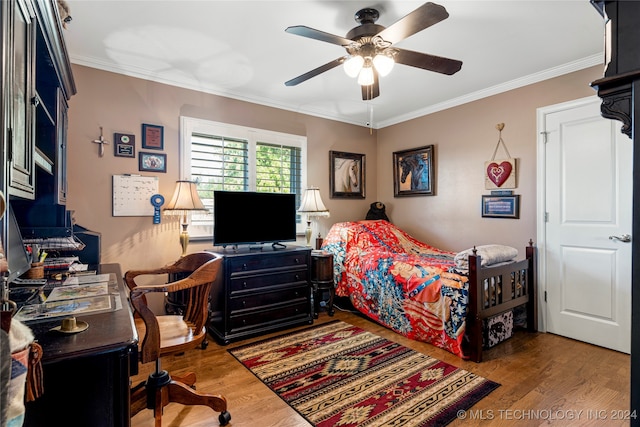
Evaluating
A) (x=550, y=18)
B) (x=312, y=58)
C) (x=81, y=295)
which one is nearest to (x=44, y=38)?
(x=81, y=295)

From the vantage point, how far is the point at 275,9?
2.21 metres

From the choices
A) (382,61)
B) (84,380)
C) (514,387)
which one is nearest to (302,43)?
(382,61)

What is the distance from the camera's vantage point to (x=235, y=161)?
12.1 feet

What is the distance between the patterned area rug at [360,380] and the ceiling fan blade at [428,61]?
2.11 metres

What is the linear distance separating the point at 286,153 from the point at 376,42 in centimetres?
215

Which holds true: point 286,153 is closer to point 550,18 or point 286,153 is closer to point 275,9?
point 275,9

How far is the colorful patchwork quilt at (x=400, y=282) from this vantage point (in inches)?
105

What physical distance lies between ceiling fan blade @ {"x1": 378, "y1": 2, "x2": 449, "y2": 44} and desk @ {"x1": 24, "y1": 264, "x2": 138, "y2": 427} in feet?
6.29

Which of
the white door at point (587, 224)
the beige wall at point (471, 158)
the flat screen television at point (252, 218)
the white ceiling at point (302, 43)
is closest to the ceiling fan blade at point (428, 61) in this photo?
the white ceiling at point (302, 43)

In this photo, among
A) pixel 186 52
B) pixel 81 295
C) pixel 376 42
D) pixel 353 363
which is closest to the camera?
pixel 81 295

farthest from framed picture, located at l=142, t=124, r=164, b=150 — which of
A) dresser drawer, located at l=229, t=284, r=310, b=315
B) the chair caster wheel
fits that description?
the chair caster wheel

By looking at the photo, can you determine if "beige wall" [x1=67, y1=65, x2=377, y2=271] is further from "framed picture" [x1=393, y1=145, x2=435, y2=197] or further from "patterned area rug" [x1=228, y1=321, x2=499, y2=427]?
"framed picture" [x1=393, y1=145, x2=435, y2=197]

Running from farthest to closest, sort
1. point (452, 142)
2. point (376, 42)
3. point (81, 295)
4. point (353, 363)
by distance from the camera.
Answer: point (452, 142) → point (353, 363) → point (376, 42) → point (81, 295)

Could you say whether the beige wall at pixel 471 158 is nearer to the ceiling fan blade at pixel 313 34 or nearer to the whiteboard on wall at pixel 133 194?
the ceiling fan blade at pixel 313 34
